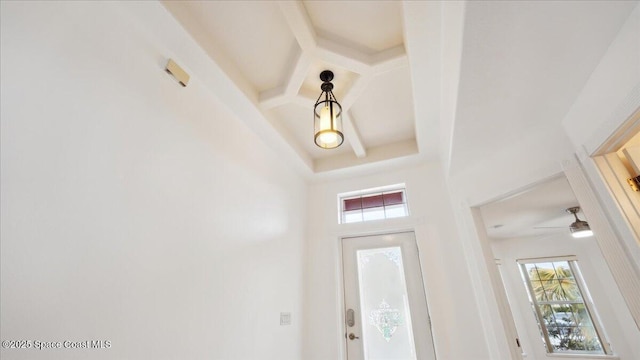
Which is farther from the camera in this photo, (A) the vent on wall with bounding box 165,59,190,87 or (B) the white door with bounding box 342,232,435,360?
(B) the white door with bounding box 342,232,435,360

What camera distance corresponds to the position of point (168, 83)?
5.65 ft

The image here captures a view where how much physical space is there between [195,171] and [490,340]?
2.79 m

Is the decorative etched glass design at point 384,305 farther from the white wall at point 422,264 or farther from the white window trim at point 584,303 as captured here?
the white window trim at point 584,303

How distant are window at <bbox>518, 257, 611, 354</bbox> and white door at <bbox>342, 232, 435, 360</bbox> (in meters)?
3.64

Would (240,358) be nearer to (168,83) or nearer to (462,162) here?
(168,83)

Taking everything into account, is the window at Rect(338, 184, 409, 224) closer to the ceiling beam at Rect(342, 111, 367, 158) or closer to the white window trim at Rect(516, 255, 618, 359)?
the ceiling beam at Rect(342, 111, 367, 158)

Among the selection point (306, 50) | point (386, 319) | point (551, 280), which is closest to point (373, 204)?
point (386, 319)

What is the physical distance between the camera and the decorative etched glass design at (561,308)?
Result: 4.32 m

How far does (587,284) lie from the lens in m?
4.36

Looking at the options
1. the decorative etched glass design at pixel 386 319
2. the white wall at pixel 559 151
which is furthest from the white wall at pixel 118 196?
the white wall at pixel 559 151

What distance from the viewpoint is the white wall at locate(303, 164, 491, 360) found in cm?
249

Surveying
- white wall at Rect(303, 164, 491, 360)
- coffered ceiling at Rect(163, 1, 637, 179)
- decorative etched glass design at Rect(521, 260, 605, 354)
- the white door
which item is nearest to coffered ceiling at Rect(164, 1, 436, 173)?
coffered ceiling at Rect(163, 1, 637, 179)

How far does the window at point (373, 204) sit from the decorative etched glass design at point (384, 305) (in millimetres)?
435

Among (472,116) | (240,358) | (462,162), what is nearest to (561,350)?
(462,162)
